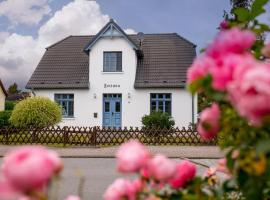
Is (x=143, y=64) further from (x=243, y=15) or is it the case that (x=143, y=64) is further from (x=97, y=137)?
(x=243, y=15)

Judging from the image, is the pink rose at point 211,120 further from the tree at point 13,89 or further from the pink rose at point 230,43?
the tree at point 13,89

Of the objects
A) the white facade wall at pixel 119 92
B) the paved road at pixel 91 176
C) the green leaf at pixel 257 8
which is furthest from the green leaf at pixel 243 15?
the white facade wall at pixel 119 92

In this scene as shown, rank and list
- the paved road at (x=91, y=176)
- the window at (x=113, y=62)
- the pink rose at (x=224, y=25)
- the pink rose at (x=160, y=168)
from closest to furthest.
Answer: the pink rose at (x=160, y=168) < the pink rose at (x=224, y=25) < the paved road at (x=91, y=176) < the window at (x=113, y=62)

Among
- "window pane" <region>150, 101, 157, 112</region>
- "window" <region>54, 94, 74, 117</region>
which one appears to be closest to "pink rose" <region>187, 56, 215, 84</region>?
"window pane" <region>150, 101, 157, 112</region>

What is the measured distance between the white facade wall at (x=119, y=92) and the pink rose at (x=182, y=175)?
27.0m

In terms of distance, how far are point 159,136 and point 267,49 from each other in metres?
20.0

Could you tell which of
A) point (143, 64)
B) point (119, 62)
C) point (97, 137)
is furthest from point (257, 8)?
point (143, 64)

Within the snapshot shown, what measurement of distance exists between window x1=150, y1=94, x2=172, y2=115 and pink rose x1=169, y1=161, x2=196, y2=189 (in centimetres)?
2717

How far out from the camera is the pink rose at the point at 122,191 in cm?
155

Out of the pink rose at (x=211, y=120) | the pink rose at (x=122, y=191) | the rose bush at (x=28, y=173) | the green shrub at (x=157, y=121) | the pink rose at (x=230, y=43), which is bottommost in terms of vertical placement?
the green shrub at (x=157, y=121)

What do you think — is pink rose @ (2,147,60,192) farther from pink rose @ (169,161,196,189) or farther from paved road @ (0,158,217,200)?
paved road @ (0,158,217,200)

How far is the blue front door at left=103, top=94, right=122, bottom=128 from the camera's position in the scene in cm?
2941

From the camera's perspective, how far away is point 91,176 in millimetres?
11859

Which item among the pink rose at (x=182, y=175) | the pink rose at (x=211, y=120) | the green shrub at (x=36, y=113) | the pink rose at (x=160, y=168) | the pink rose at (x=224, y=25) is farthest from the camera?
the green shrub at (x=36, y=113)
